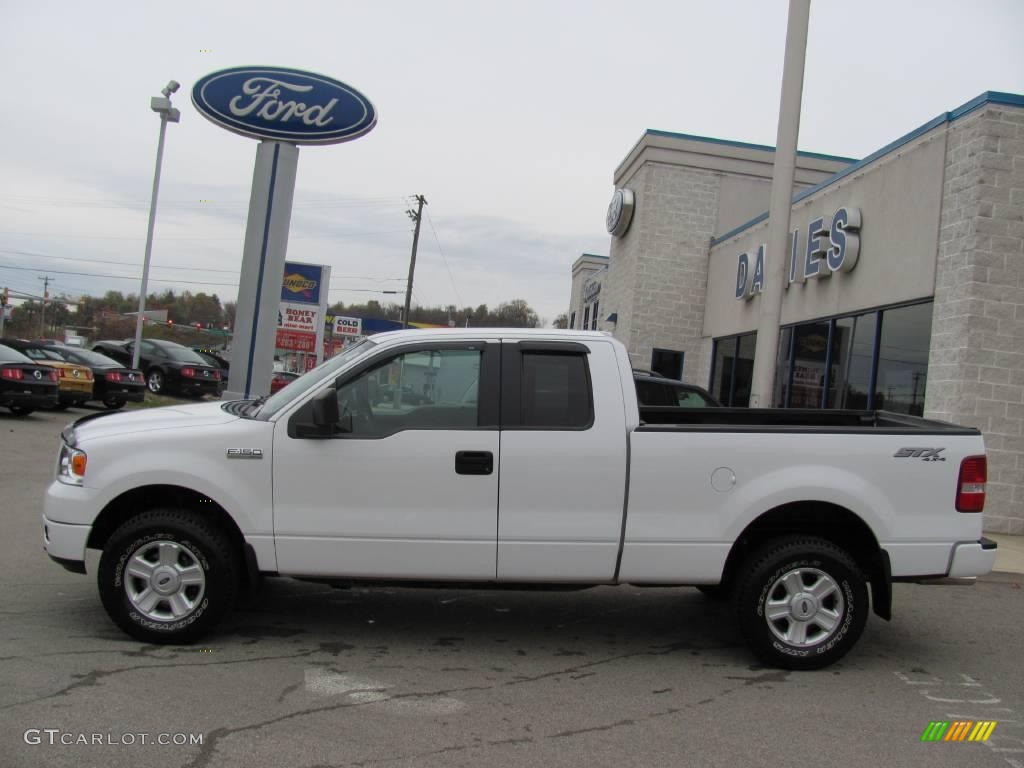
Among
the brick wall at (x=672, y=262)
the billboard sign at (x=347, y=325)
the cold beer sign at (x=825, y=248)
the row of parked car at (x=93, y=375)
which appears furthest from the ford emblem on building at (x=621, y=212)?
the billboard sign at (x=347, y=325)

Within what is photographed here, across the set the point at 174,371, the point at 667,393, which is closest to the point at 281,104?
the point at 667,393

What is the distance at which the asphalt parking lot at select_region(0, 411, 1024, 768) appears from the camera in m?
3.78

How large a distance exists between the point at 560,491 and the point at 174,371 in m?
22.0

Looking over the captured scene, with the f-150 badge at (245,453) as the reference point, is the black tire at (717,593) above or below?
below

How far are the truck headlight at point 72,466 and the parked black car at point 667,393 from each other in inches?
260

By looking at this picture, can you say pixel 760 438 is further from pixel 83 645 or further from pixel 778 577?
pixel 83 645

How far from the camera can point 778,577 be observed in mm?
4977

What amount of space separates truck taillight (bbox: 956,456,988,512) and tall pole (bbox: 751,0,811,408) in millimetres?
5119

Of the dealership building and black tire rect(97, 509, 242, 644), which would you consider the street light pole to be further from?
black tire rect(97, 509, 242, 644)

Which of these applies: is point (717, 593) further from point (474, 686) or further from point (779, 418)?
point (474, 686)

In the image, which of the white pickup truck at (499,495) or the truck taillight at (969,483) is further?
the truck taillight at (969,483)

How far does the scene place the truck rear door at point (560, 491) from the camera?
15.9ft

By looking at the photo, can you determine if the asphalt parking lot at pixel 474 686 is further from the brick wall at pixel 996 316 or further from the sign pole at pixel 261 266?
the sign pole at pixel 261 266

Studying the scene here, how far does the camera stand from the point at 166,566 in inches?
190
